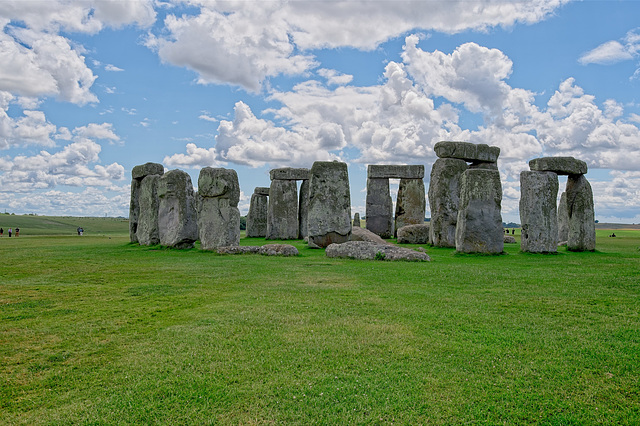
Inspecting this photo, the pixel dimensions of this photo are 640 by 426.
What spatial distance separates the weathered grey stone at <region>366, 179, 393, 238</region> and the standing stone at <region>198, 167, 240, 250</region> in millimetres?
11439

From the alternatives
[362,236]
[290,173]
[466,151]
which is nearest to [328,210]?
[362,236]

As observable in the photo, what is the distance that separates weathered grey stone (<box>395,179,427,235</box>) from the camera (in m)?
25.0

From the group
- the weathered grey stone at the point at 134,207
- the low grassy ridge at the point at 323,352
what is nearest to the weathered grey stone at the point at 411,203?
the weathered grey stone at the point at 134,207

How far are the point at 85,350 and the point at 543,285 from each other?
7316mm

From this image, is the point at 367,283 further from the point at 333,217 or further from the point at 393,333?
the point at 333,217

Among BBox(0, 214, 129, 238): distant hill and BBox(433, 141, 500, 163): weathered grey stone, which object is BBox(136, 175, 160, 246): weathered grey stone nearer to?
BBox(433, 141, 500, 163): weathered grey stone

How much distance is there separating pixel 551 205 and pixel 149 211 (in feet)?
45.6

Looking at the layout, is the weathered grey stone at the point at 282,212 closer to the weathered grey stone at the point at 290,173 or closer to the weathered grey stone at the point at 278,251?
the weathered grey stone at the point at 290,173

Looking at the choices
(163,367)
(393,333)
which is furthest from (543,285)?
(163,367)

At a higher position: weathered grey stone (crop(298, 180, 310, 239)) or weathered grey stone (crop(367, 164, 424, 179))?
weathered grey stone (crop(367, 164, 424, 179))

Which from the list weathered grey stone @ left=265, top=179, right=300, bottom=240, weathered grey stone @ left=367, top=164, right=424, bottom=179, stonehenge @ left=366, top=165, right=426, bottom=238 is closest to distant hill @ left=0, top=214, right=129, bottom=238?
weathered grey stone @ left=265, top=179, right=300, bottom=240

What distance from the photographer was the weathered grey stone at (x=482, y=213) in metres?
13.5

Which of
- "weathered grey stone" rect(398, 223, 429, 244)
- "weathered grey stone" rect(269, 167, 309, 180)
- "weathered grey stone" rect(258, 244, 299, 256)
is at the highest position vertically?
"weathered grey stone" rect(269, 167, 309, 180)

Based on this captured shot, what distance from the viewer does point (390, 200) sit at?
25.4 m
